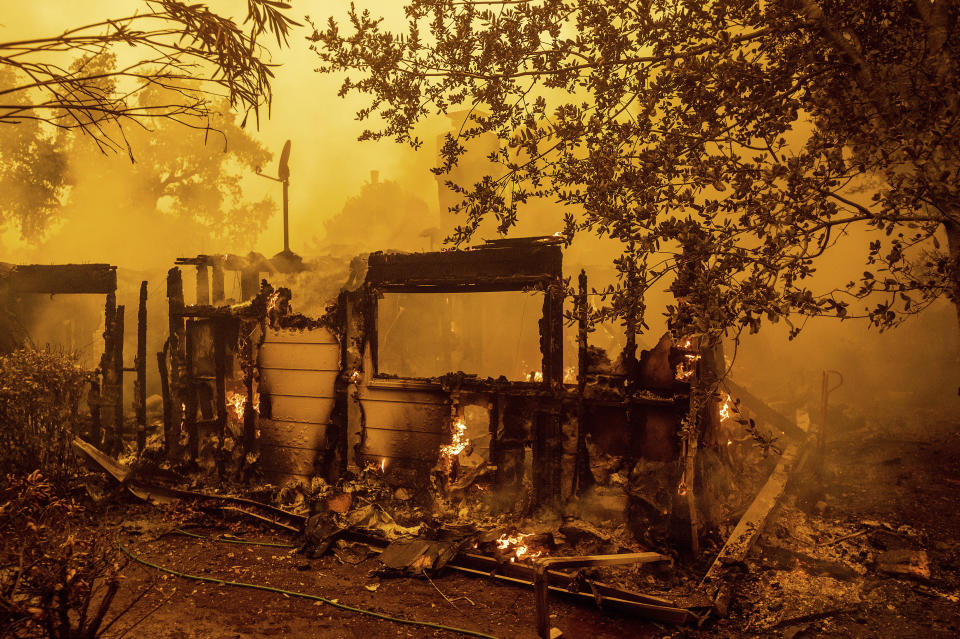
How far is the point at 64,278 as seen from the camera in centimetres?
1379

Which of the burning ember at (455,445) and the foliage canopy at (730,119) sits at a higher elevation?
the foliage canopy at (730,119)

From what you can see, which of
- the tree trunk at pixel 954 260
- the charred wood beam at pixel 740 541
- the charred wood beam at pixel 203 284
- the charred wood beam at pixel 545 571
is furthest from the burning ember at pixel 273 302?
the tree trunk at pixel 954 260

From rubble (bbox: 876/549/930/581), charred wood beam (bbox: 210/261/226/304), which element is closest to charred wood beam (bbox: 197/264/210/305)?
charred wood beam (bbox: 210/261/226/304)

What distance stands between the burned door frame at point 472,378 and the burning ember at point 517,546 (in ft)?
2.80

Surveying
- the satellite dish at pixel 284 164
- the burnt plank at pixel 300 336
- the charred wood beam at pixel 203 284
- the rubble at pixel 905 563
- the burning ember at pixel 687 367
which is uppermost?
the satellite dish at pixel 284 164

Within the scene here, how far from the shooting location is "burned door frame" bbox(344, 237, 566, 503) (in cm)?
898

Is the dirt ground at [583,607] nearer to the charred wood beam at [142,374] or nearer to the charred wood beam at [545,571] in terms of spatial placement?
the charred wood beam at [545,571]

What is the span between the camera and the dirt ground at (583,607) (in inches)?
251

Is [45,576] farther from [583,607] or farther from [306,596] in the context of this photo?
[583,607]

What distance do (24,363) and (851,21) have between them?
1224cm

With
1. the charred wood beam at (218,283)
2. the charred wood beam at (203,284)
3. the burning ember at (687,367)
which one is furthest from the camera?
the charred wood beam at (218,283)

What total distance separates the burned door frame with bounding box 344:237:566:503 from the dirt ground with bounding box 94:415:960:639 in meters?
2.26

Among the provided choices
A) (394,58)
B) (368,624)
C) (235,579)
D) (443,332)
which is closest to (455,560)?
(368,624)

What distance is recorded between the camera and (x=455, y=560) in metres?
8.02
